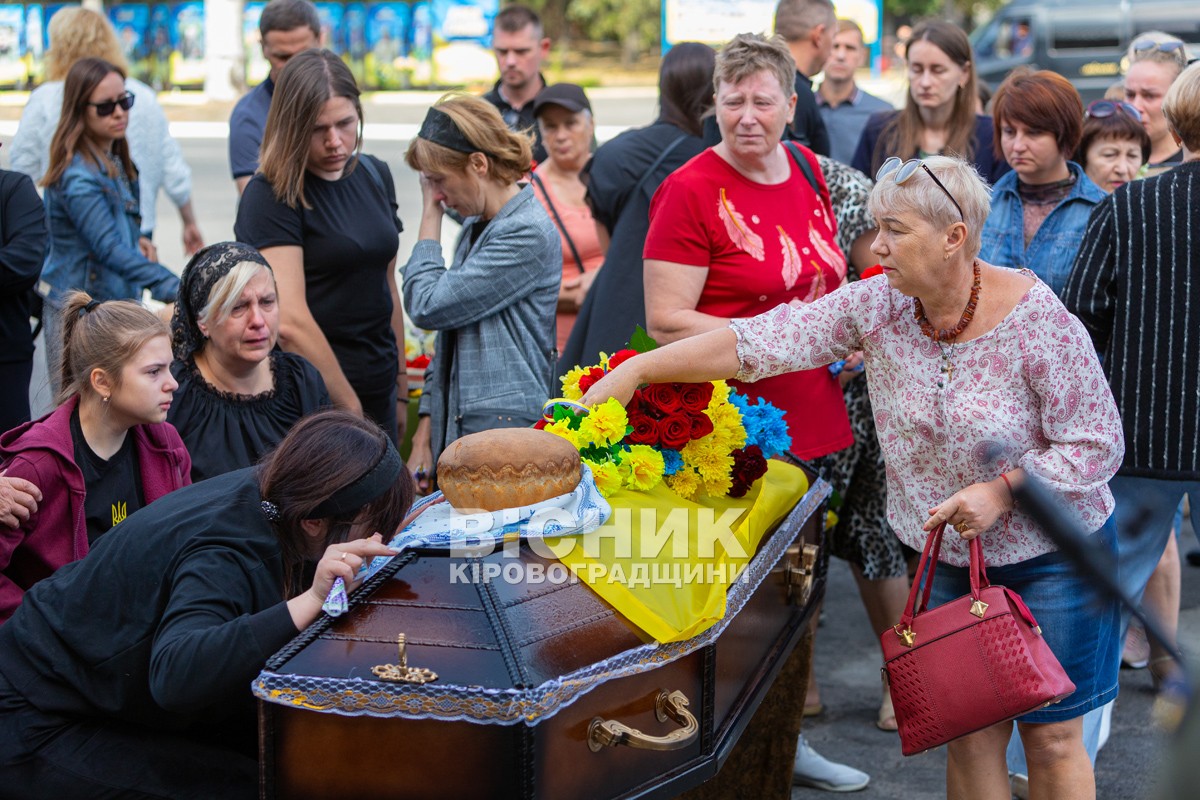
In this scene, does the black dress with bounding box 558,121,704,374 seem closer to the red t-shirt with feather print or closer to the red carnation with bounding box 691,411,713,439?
the red t-shirt with feather print

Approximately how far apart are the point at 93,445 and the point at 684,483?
137cm

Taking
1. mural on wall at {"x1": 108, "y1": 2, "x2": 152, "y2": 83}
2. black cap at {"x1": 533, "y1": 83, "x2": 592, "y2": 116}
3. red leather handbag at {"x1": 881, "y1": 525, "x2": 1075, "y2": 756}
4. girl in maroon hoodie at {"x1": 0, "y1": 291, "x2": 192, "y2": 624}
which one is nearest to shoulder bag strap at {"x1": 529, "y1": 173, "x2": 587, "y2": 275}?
black cap at {"x1": 533, "y1": 83, "x2": 592, "y2": 116}

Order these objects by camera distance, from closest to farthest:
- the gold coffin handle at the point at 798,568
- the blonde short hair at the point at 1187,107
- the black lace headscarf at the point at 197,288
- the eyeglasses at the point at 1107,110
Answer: the gold coffin handle at the point at 798,568 → the blonde short hair at the point at 1187,107 → the black lace headscarf at the point at 197,288 → the eyeglasses at the point at 1107,110

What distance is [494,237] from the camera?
375 centimetres

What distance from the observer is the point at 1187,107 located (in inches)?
134

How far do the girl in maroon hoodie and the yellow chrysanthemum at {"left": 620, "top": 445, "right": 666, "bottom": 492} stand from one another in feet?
3.67

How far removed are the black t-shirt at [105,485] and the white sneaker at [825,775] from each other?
198 centimetres

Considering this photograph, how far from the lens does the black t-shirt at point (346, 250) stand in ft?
13.2

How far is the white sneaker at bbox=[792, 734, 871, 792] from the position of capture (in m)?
3.91

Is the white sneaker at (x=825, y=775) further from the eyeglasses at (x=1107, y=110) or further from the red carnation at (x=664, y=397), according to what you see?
the eyeglasses at (x=1107, y=110)

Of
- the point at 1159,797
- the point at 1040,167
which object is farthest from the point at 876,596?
the point at 1159,797

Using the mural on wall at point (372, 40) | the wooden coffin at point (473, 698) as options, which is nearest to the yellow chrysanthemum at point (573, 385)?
the wooden coffin at point (473, 698)

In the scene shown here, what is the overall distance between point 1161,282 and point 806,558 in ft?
3.79

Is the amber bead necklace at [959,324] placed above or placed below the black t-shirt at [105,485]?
above
